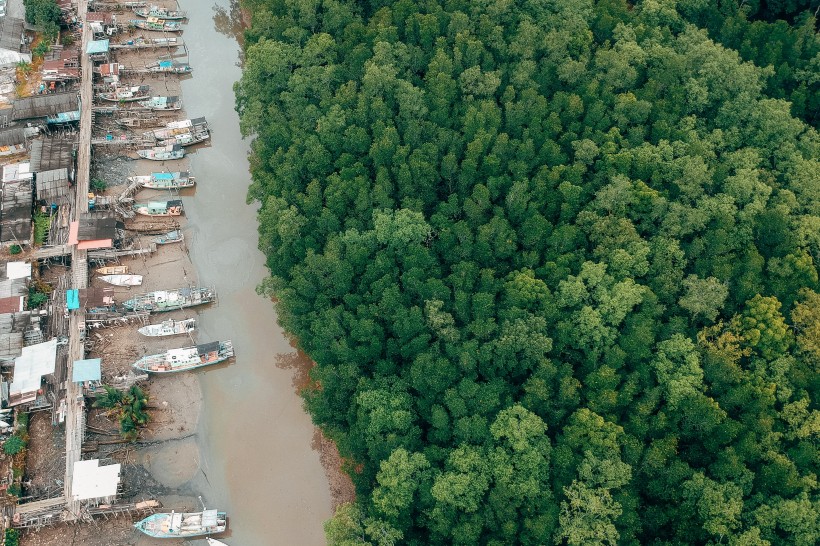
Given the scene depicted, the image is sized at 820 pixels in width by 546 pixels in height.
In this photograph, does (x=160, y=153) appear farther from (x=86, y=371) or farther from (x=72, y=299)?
(x=86, y=371)


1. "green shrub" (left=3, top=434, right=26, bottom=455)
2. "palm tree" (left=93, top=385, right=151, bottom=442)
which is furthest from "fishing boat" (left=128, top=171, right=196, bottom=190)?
"green shrub" (left=3, top=434, right=26, bottom=455)

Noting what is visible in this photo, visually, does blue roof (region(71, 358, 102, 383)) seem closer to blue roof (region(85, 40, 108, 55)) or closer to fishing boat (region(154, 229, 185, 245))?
fishing boat (region(154, 229, 185, 245))

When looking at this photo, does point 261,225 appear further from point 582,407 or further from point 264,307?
point 582,407

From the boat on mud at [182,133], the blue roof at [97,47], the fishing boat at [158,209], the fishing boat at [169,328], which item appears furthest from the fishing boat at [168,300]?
the blue roof at [97,47]

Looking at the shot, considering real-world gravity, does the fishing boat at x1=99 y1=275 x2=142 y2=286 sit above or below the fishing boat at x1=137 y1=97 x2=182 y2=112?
below

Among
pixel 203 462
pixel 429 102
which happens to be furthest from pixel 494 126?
pixel 203 462

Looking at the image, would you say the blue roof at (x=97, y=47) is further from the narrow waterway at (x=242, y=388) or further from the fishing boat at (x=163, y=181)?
the fishing boat at (x=163, y=181)

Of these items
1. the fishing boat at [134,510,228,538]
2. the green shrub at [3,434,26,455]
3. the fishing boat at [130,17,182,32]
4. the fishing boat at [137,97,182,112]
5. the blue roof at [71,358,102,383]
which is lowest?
the fishing boat at [134,510,228,538]
